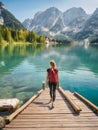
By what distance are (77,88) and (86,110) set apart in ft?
62.3

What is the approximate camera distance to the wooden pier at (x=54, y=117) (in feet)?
47.5

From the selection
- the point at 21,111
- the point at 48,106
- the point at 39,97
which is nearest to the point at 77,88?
the point at 39,97

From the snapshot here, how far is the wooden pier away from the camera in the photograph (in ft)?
47.5

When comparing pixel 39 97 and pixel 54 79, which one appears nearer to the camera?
pixel 54 79

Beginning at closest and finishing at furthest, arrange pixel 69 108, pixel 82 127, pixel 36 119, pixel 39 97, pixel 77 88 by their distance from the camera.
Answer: pixel 82 127, pixel 36 119, pixel 69 108, pixel 39 97, pixel 77 88

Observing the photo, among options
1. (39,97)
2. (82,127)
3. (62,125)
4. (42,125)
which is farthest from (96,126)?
(39,97)

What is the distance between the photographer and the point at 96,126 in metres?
14.6

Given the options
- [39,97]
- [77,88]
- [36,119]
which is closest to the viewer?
[36,119]

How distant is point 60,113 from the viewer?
17203 mm

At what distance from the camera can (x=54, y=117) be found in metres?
16.2

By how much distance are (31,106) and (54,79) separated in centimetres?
287

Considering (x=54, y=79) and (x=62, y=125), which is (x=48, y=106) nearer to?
(x=54, y=79)

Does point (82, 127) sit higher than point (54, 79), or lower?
lower

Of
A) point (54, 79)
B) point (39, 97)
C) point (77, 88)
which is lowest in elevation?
point (77, 88)
